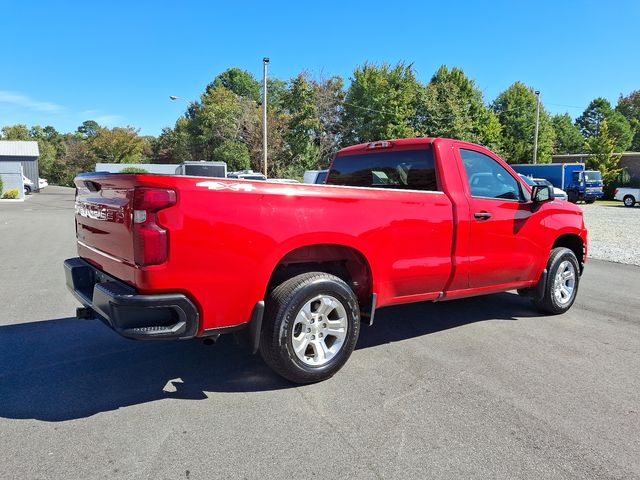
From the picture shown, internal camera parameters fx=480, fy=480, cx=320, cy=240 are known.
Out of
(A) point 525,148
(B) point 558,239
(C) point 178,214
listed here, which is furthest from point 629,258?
(A) point 525,148

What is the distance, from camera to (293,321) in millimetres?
3615

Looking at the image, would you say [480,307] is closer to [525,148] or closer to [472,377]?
[472,377]

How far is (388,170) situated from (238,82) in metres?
82.1

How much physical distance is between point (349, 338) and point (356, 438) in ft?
3.32

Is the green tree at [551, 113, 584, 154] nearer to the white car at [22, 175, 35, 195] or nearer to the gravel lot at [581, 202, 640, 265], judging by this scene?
the gravel lot at [581, 202, 640, 265]

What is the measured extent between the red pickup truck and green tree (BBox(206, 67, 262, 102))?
3126 inches

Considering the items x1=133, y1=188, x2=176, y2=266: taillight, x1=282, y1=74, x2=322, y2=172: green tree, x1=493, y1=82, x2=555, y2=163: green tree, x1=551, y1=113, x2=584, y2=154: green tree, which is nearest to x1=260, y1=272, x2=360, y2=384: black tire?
x1=133, y1=188, x2=176, y2=266: taillight

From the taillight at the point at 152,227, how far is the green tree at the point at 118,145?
216ft

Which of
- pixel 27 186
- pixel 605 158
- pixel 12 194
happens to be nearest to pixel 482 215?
pixel 12 194

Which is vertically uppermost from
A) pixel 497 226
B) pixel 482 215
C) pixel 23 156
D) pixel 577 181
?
pixel 23 156

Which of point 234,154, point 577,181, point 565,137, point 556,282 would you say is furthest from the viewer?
point 565,137

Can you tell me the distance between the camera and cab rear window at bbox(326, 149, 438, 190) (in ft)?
15.8

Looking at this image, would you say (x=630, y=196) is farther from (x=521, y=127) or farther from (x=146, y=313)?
(x=146, y=313)

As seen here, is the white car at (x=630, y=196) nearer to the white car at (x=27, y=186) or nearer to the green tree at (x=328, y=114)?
the green tree at (x=328, y=114)
